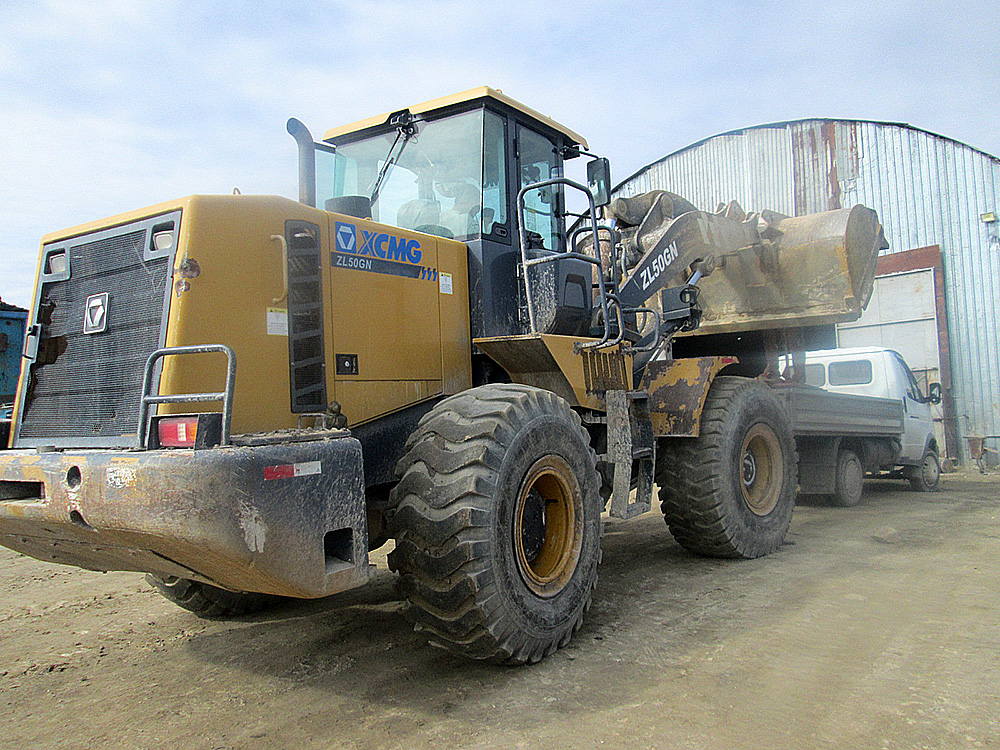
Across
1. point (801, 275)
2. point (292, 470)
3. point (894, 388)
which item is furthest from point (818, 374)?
point (292, 470)

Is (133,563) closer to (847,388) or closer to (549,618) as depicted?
(549,618)

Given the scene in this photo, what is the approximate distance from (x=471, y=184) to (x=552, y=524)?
2.23 meters

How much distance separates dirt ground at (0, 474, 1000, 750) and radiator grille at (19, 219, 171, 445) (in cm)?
129

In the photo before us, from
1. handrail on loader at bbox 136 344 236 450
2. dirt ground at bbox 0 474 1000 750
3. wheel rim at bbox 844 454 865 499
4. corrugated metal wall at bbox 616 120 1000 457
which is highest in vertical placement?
corrugated metal wall at bbox 616 120 1000 457

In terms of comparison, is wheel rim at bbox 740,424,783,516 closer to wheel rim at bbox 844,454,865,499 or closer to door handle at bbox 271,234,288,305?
wheel rim at bbox 844,454,865,499

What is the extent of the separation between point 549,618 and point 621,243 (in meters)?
4.03

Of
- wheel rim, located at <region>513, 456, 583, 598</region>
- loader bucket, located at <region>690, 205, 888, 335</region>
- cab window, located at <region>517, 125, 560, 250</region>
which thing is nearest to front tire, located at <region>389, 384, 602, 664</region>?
wheel rim, located at <region>513, 456, 583, 598</region>

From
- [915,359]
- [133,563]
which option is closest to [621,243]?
[133,563]

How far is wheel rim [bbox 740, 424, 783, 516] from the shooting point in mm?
6305

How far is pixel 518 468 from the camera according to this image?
370 centimetres

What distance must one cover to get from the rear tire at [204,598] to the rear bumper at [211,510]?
1.34 metres

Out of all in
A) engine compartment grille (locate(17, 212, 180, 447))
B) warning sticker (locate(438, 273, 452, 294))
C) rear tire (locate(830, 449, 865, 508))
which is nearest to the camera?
engine compartment grille (locate(17, 212, 180, 447))

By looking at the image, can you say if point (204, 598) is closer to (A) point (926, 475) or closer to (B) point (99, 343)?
(B) point (99, 343)

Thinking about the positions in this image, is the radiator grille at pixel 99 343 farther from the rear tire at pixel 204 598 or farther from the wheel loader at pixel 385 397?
the rear tire at pixel 204 598
